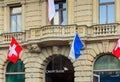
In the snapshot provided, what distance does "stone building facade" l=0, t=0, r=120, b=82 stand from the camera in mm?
25531

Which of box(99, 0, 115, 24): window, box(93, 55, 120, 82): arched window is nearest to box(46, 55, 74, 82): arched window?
box(93, 55, 120, 82): arched window

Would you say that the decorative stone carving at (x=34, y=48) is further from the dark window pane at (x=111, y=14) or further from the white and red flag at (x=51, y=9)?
the dark window pane at (x=111, y=14)

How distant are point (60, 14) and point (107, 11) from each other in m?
3.38

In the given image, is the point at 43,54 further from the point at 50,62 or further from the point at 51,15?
the point at 51,15

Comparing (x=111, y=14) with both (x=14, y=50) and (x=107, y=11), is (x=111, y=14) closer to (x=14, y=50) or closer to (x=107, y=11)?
(x=107, y=11)

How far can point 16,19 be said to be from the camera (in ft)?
97.0

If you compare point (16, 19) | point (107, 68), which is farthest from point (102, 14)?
point (16, 19)

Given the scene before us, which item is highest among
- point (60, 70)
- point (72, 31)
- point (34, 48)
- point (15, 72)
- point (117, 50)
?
point (72, 31)

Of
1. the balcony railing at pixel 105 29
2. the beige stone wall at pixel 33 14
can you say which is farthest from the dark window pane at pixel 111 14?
the beige stone wall at pixel 33 14

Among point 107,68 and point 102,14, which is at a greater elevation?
point 102,14

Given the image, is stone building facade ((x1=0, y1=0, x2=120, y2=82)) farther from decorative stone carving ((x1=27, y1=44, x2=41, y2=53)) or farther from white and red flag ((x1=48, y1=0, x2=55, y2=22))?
white and red flag ((x1=48, y1=0, x2=55, y2=22))

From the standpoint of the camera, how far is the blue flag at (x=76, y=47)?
2388cm

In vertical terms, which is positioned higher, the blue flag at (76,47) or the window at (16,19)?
the window at (16,19)

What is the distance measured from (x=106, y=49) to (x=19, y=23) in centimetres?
736
